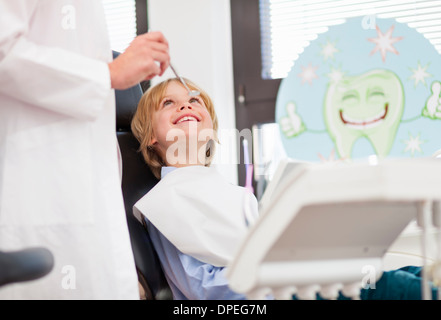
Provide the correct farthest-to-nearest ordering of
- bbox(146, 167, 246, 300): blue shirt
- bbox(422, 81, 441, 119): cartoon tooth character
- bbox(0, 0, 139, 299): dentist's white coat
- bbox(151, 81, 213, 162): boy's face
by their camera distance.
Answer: bbox(422, 81, 441, 119): cartoon tooth character, bbox(151, 81, 213, 162): boy's face, bbox(146, 167, 246, 300): blue shirt, bbox(0, 0, 139, 299): dentist's white coat

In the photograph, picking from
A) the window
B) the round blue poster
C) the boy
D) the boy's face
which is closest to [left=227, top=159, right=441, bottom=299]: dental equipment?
the boy

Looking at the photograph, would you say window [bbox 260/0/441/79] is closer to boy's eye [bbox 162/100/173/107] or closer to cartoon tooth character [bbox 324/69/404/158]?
cartoon tooth character [bbox 324/69/404/158]

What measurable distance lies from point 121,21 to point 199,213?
1.78 metres

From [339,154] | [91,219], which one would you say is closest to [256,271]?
[91,219]

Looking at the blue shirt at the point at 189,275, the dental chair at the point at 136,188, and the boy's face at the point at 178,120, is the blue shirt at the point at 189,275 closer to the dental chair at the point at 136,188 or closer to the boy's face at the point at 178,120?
the dental chair at the point at 136,188

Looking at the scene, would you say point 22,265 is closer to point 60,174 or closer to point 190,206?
point 60,174

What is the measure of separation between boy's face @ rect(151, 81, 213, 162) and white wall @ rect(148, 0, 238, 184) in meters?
0.91

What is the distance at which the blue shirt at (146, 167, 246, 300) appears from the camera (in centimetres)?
149

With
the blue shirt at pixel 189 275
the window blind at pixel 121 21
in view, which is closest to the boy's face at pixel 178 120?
the blue shirt at pixel 189 275

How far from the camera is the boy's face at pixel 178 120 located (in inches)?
69.2

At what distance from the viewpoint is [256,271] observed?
847 millimetres

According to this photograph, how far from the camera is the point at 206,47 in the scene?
9.11ft

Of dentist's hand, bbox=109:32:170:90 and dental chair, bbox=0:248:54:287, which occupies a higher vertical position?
dentist's hand, bbox=109:32:170:90

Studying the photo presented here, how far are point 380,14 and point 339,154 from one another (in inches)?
26.5
